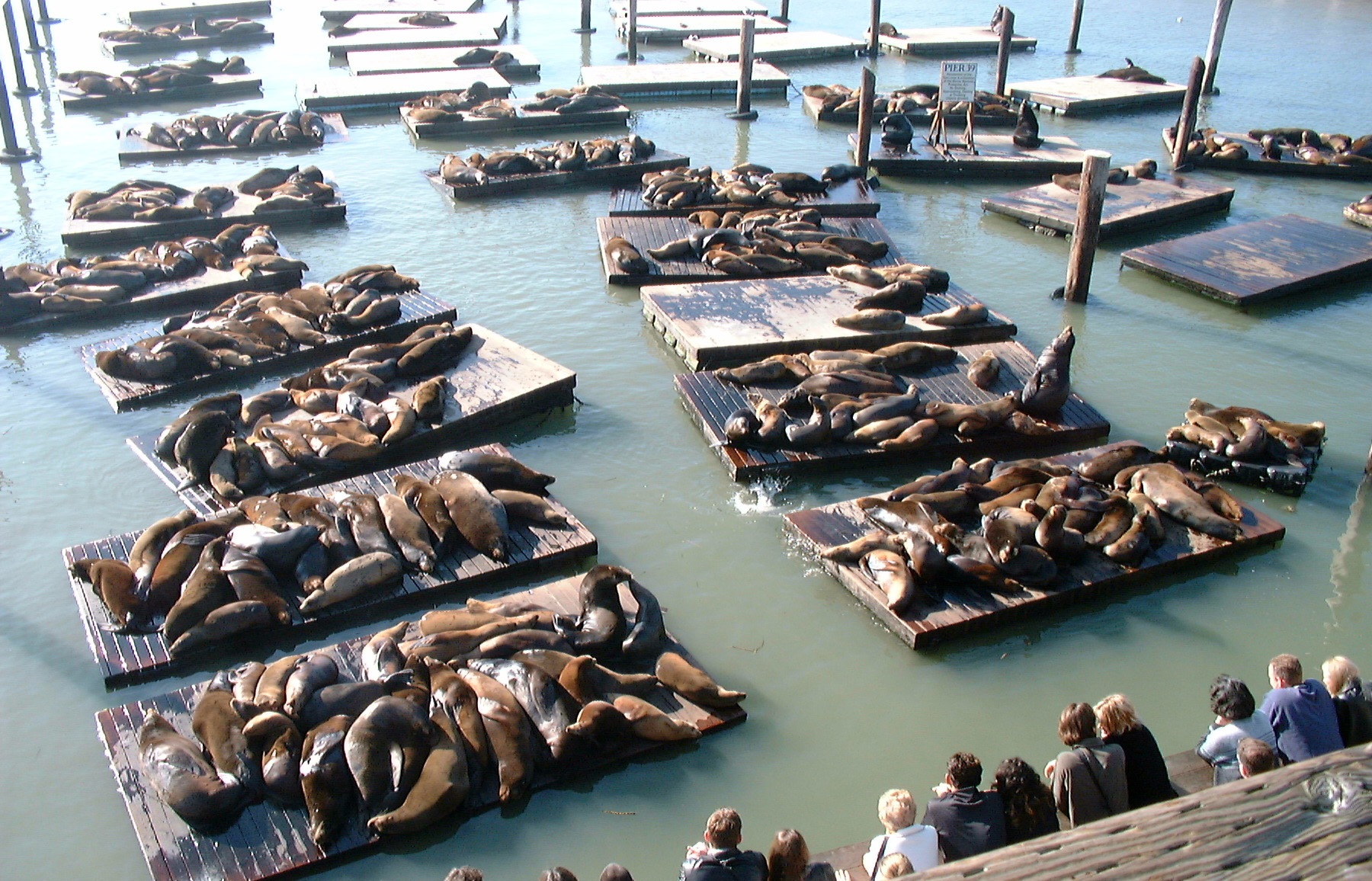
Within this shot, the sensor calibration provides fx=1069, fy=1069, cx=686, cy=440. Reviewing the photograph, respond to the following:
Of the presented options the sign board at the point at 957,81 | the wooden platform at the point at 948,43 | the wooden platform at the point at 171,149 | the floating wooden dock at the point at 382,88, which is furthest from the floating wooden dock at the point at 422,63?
the sign board at the point at 957,81

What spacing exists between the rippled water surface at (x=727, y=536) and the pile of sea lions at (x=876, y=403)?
1.32 feet

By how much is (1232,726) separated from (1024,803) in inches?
55.6

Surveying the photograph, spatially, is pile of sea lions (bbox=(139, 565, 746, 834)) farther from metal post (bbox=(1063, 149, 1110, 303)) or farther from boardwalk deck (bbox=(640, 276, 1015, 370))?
metal post (bbox=(1063, 149, 1110, 303))

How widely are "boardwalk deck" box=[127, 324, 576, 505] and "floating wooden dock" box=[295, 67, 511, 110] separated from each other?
13.9 metres

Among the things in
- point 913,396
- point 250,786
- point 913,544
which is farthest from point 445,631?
point 913,396

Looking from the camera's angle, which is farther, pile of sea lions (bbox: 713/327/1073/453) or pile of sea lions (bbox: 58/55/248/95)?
pile of sea lions (bbox: 58/55/248/95)

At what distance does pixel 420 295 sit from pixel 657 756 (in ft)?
25.6

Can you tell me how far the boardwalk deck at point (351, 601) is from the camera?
6645 millimetres

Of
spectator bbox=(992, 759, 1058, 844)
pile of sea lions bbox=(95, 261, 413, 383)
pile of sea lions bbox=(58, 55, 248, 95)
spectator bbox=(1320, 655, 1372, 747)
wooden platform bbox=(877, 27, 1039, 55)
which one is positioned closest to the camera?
spectator bbox=(992, 759, 1058, 844)

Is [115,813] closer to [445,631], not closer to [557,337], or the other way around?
[445,631]

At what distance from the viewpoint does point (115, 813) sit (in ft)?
18.9

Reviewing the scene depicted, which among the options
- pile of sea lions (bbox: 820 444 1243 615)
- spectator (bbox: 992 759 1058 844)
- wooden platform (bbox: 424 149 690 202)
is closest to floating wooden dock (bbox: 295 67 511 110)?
wooden platform (bbox: 424 149 690 202)

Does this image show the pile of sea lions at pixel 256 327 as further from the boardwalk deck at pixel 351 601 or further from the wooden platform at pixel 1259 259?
the wooden platform at pixel 1259 259

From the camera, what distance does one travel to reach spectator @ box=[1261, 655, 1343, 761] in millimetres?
5105
